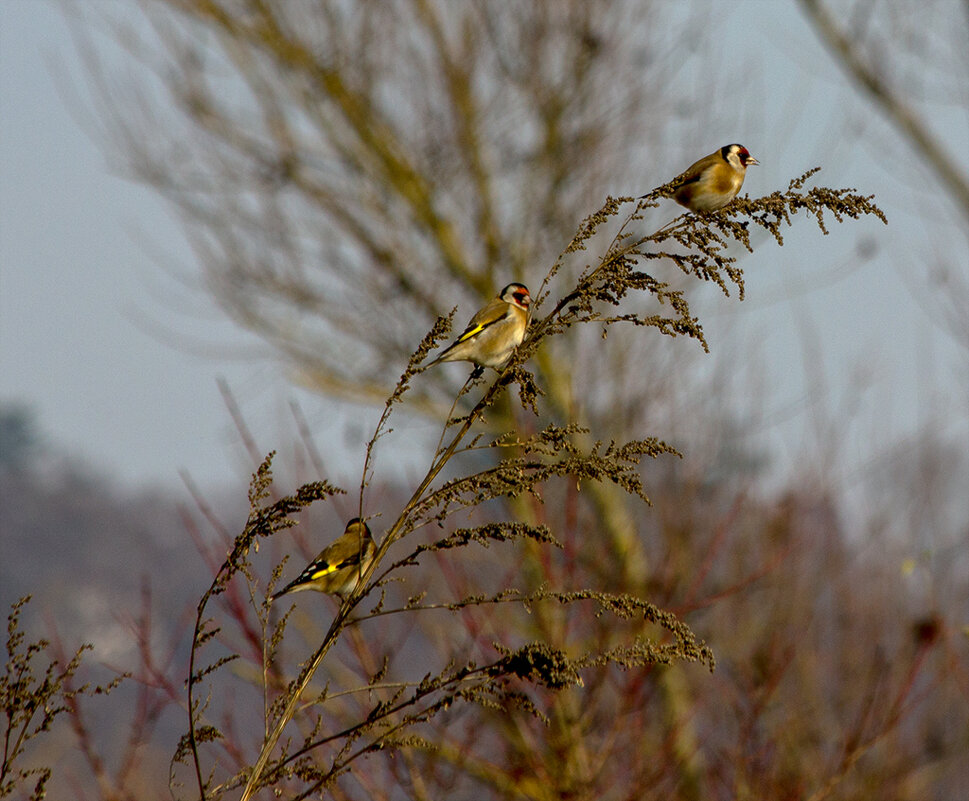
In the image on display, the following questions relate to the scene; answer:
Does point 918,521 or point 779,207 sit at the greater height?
point 918,521

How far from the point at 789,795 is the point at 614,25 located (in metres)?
7.75

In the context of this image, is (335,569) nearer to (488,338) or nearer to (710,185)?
(488,338)

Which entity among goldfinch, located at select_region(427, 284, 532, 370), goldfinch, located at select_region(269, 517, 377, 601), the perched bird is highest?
goldfinch, located at select_region(427, 284, 532, 370)

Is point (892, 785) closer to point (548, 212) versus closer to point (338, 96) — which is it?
point (548, 212)

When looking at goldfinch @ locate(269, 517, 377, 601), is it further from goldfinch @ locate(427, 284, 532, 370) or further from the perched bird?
the perched bird

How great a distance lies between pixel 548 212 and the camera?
386 inches

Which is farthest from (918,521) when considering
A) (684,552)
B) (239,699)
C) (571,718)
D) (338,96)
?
(239,699)

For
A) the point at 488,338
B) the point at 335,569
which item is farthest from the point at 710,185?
the point at 335,569

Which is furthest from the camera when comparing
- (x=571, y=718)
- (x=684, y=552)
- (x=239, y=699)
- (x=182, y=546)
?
(x=182, y=546)

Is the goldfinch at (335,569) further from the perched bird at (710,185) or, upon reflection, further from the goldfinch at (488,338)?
the perched bird at (710,185)

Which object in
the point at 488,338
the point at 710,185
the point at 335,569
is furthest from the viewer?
the point at 488,338

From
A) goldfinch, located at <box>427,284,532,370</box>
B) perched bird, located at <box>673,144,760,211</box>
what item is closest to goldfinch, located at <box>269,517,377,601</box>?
goldfinch, located at <box>427,284,532,370</box>

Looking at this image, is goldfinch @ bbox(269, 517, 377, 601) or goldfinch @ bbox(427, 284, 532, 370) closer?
goldfinch @ bbox(269, 517, 377, 601)

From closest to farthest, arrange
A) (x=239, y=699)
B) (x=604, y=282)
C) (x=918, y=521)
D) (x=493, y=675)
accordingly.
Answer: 1. (x=493, y=675)
2. (x=604, y=282)
3. (x=918, y=521)
4. (x=239, y=699)
